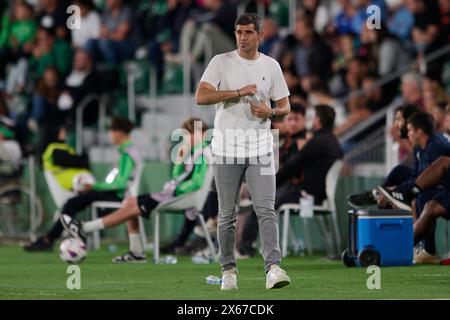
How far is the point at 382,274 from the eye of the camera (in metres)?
12.9

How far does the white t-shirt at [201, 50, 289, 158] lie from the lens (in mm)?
11086

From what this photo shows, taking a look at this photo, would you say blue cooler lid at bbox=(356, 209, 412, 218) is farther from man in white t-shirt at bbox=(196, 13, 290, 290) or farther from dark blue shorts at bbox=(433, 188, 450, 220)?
man in white t-shirt at bbox=(196, 13, 290, 290)

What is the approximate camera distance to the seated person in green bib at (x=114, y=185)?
54.5 ft

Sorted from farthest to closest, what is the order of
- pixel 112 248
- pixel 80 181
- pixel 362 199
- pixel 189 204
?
1. pixel 112 248
2. pixel 80 181
3. pixel 189 204
4. pixel 362 199

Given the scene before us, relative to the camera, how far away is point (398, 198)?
14.4 meters

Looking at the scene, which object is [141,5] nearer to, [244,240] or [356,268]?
[244,240]

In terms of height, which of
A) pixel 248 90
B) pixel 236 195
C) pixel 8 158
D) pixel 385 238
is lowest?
pixel 385 238

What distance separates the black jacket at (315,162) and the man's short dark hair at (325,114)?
0.12 m

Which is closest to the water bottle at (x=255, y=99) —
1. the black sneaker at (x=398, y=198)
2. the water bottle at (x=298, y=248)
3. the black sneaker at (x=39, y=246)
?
the black sneaker at (x=398, y=198)

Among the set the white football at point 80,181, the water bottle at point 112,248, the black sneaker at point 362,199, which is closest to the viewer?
the black sneaker at point 362,199

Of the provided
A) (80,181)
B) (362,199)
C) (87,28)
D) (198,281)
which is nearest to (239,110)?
(198,281)

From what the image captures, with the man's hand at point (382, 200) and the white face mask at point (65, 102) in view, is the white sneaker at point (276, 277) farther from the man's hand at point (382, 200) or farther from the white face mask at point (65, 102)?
the white face mask at point (65, 102)

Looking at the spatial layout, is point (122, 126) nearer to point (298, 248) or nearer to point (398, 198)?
point (298, 248)

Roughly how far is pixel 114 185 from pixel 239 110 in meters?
6.20
